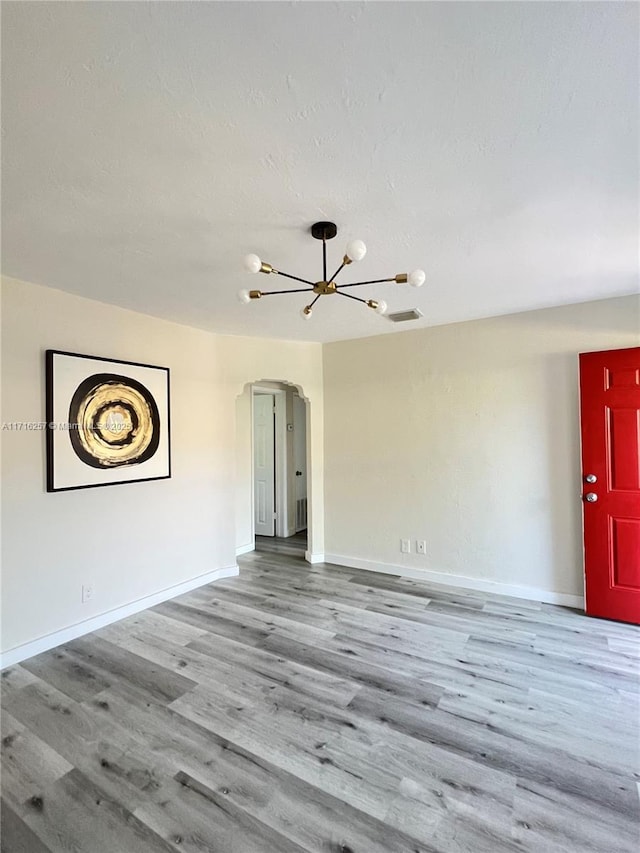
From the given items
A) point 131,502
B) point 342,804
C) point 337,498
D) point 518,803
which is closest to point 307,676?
point 342,804

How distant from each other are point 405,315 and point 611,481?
2.17 meters

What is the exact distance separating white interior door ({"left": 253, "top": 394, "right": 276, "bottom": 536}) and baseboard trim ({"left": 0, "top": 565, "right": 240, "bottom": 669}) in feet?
5.78

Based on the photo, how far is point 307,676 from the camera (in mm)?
2414

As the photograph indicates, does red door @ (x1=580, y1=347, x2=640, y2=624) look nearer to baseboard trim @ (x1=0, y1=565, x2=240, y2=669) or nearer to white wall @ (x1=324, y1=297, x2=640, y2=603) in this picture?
white wall @ (x1=324, y1=297, x2=640, y2=603)

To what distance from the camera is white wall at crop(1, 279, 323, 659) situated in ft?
8.55

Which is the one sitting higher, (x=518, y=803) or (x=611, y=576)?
(x=611, y=576)

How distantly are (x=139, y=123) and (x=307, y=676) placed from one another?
113 inches

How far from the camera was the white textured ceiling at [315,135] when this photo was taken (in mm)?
1042

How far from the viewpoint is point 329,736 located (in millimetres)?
1934

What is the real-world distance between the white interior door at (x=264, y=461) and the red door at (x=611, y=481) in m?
3.87

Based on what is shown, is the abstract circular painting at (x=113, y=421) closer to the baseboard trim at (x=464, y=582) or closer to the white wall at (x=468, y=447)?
the white wall at (x=468, y=447)

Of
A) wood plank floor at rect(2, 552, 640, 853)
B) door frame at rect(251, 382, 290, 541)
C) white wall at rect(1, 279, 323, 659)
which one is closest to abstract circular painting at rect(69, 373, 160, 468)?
white wall at rect(1, 279, 323, 659)

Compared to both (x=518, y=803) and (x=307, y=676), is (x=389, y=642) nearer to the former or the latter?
(x=307, y=676)

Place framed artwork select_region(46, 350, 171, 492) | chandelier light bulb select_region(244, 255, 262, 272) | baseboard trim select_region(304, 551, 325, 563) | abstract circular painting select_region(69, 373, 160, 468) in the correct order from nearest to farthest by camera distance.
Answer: chandelier light bulb select_region(244, 255, 262, 272) → framed artwork select_region(46, 350, 171, 492) → abstract circular painting select_region(69, 373, 160, 468) → baseboard trim select_region(304, 551, 325, 563)
